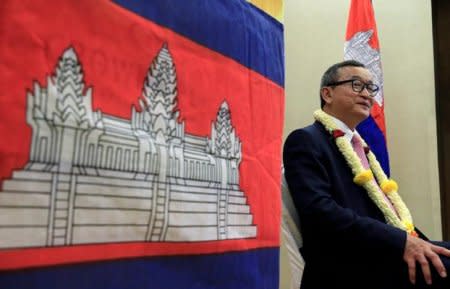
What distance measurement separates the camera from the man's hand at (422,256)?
1019 mm

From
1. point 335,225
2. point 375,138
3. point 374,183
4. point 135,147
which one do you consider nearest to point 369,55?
point 375,138

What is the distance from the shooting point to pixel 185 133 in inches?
23.8

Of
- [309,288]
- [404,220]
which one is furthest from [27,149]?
[404,220]

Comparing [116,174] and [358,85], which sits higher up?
[358,85]

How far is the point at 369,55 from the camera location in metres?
2.19

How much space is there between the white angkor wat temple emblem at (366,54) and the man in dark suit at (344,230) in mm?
825

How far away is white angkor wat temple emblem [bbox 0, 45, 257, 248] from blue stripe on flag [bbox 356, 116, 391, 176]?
5.09 feet

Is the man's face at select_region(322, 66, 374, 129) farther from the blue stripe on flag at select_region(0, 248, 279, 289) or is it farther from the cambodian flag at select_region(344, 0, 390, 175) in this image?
the blue stripe on flag at select_region(0, 248, 279, 289)

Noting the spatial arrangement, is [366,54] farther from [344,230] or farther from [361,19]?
[344,230]

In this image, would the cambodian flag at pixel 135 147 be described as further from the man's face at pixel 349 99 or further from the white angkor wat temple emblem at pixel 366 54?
the white angkor wat temple emblem at pixel 366 54

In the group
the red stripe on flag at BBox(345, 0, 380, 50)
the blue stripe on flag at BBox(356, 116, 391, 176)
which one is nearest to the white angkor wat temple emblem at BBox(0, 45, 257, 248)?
the blue stripe on flag at BBox(356, 116, 391, 176)

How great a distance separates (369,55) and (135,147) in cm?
189

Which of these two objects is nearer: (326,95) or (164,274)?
(164,274)

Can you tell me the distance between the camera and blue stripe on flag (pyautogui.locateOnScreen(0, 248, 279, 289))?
433 mm
